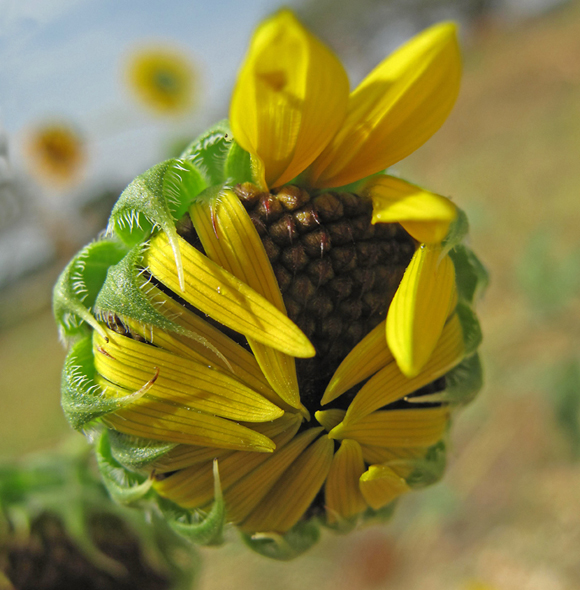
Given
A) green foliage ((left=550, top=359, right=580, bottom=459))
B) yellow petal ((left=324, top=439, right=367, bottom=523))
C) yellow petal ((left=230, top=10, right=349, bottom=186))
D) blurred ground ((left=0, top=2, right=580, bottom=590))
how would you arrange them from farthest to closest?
1. blurred ground ((left=0, top=2, right=580, bottom=590))
2. green foliage ((left=550, top=359, right=580, bottom=459))
3. yellow petal ((left=324, top=439, right=367, bottom=523))
4. yellow petal ((left=230, top=10, right=349, bottom=186))

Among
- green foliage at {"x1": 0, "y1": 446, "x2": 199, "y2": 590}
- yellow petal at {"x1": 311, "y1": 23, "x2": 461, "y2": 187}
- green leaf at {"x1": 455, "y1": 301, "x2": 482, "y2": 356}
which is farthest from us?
green foliage at {"x1": 0, "y1": 446, "x2": 199, "y2": 590}

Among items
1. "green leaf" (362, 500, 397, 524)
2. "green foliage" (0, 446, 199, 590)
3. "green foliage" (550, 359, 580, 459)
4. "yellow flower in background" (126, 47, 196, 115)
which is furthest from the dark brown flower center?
"yellow flower in background" (126, 47, 196, 115)

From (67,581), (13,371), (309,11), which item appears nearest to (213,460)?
(67,581)

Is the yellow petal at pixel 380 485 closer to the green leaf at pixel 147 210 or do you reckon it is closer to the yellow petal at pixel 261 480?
the yellow petal at pixel 261 480

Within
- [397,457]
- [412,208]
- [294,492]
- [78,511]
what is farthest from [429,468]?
[78,511]

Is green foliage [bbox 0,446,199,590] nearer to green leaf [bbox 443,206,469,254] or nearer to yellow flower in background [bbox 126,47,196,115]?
green leaf [bbox 443,206,469,254]

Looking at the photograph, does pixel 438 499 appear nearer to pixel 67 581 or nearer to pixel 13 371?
pixel 67 581

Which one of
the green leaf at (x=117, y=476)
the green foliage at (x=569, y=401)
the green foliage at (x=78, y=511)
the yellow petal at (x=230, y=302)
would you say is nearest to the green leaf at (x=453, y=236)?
the yellow petal at (x=230, y=302)

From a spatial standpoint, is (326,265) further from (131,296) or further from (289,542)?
(289,542)
